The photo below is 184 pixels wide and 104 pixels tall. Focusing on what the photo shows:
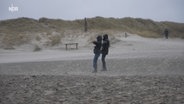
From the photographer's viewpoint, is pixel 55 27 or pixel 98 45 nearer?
pixel 98 45

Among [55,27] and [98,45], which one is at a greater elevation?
[55,27]

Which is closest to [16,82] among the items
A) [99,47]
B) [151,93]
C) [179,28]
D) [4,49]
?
[151,93]

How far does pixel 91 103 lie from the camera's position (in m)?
9.02

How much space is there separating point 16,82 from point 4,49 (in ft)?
110

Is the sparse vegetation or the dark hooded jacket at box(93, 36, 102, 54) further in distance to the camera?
the sparse vegetation

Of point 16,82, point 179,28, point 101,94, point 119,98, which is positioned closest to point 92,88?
point 101,94

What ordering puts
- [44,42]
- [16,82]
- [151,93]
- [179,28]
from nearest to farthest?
[151,93] < [16,82] < [44,42] < [179,28]

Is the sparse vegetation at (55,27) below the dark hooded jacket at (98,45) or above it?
above

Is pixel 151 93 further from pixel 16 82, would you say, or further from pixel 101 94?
pixel 16 82

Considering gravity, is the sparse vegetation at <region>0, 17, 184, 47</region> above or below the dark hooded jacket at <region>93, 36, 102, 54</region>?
above

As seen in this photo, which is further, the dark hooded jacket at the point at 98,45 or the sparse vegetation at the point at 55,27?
the sparse vegetation at the point at 55,27

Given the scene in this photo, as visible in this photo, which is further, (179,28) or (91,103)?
(179,28)

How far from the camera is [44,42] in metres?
49.9

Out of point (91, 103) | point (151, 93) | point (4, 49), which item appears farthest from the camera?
point (4, 49)
